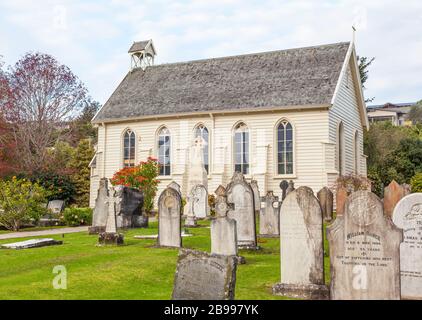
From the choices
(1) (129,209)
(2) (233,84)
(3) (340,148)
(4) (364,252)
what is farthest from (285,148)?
(4) (364,252)

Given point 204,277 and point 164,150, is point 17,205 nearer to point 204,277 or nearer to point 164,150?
point 164,150

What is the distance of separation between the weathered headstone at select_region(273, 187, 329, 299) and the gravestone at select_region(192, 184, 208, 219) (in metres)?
15.2

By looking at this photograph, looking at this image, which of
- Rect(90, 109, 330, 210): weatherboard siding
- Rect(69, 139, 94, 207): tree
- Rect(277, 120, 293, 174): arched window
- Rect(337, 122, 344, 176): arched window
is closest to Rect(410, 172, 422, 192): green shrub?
Rect(90, 109, 330, 210): weatherboard siding

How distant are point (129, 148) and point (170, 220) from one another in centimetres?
2130

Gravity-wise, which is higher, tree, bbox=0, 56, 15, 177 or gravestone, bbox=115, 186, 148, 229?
tree, bbox=0, 56, 15, 177

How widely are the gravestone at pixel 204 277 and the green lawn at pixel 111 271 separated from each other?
1.37 m

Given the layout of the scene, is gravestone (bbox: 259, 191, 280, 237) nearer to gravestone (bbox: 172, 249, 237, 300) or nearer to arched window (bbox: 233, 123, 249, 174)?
gravestone (bbox: 172, 249, 237, 300)

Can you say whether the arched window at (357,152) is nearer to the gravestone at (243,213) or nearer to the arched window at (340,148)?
the arched window at (340,148)

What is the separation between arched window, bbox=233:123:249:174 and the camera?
31.1m

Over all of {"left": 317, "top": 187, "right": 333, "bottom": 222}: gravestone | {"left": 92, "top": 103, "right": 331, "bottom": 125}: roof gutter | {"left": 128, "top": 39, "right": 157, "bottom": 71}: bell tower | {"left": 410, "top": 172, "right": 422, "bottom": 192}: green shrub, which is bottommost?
{"left": 317, "top": 187, "right": 333, "bottom": 222}: gravestone

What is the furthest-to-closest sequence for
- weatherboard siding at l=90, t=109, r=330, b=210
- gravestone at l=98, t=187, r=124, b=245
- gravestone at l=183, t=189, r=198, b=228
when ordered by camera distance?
weatherboard siding at l=90, t=109, r=330, b=210 → gravestone at l=183, t=189, r=198, b=228 → gravestone at l=98, t=187, r=124, b=245

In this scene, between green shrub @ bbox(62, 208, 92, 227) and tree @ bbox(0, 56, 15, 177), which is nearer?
green shrub @ bbox(62, 208, 92, 227)

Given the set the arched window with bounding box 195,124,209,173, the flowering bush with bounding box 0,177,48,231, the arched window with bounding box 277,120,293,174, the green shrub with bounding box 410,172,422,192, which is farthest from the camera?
the arched window with bounding box 195,124,209,173

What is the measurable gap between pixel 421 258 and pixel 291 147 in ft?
69.1
